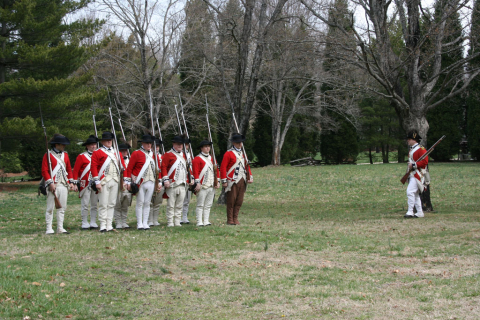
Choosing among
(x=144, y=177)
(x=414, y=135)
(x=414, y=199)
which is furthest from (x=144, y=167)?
(x=414, y=135)

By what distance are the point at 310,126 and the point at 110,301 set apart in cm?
3852

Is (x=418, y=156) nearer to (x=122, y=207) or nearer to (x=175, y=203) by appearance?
(x=175, y=203)

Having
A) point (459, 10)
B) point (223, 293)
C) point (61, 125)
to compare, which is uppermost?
point (459, 10)

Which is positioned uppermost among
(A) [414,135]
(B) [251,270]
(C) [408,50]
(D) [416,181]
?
(C) [408,50]

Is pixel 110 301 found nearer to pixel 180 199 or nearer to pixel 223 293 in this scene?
pixel 223 293

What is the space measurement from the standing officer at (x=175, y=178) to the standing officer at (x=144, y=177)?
0.23 meters

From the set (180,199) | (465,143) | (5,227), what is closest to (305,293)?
(180,199)

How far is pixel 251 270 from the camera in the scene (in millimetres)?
7703

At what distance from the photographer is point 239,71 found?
57.8 ft

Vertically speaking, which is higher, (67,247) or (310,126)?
(310,126)

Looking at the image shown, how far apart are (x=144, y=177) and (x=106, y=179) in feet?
2.78

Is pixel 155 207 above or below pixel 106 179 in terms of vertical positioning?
below

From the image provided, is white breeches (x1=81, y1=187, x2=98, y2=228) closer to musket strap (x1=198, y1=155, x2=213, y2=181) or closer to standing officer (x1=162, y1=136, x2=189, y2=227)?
standing officer (x1=162, y1=136, x2=189, y2=227)

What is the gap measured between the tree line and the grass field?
3.71m
